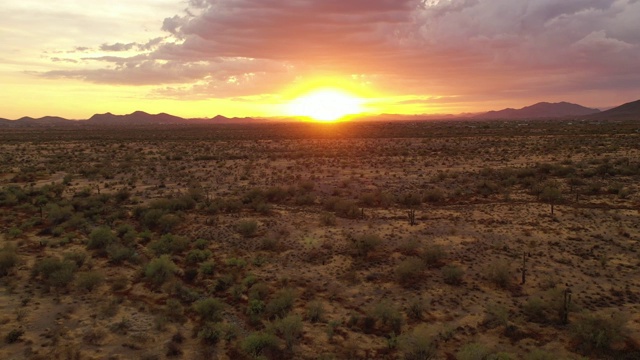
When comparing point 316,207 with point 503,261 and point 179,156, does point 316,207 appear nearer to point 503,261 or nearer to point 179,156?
point 503,261

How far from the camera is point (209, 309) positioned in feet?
42.4

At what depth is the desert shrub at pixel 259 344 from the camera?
10875 millimetres

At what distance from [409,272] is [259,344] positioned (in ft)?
21.7

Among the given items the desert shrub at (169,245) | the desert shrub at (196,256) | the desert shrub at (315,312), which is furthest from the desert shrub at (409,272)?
the desert shrub at (169,245)

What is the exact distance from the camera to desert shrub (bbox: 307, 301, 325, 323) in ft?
42.0

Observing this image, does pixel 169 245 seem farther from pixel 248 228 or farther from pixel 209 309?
pixel 209 309

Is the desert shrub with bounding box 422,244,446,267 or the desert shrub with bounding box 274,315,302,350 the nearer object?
the desert shrub with bounding box 274,315,302,350

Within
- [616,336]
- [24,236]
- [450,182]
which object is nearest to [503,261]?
[616,336]

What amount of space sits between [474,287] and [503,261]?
8.74 feet

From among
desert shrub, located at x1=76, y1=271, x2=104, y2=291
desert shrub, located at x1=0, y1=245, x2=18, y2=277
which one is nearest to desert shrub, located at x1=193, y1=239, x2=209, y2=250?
desert shrub, located at x1=76, y1=271, x2=104, y2=291

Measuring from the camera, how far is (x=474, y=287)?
1479 cm

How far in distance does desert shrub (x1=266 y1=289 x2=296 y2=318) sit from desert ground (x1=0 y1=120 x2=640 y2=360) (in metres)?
0.05

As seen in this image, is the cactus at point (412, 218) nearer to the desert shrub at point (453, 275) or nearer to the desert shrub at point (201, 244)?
the desert shrub at point (453, 275)

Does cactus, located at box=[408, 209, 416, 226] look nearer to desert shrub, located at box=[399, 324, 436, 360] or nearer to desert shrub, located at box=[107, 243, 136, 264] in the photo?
desert shrub, located at box=[399, 324, 436, 360]
